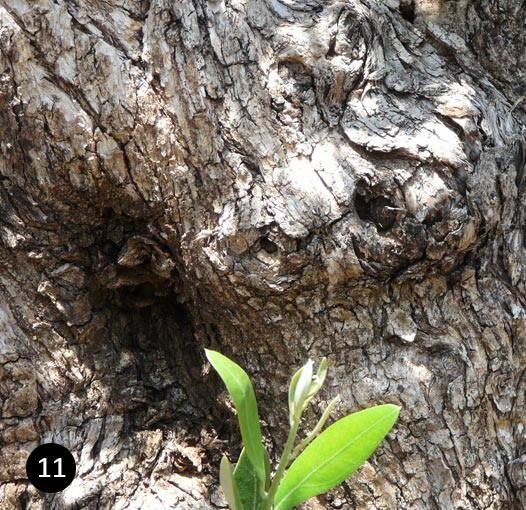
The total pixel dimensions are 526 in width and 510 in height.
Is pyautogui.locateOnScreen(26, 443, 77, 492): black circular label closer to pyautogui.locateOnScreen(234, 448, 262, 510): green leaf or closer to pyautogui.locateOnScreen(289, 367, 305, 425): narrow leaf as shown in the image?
pyautogui.locateOnScreen(234, 448, 262, 510): green leaf

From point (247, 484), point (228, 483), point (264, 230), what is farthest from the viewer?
point (264, 230)

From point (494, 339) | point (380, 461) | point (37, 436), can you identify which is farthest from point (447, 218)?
point (37, 436)

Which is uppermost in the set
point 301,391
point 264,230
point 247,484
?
point 264,230

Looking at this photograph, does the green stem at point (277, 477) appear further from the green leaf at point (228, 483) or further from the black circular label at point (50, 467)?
the black circular label at point (50, 467)

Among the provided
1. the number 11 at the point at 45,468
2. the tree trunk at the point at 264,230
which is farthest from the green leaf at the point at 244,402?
the number 11 at the point at 45,468

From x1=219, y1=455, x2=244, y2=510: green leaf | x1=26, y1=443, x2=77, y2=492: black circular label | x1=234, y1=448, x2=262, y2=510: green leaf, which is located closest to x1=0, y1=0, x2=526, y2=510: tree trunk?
x1=26, y1=443, x2=77, y2=492: black circular label

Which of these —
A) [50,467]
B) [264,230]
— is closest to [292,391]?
[264,230]

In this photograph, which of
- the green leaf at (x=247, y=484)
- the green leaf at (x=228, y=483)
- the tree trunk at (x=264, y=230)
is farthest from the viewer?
the tree trunk at (x=264, y=230)

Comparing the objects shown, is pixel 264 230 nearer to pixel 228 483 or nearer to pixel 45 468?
pixel 228 483
